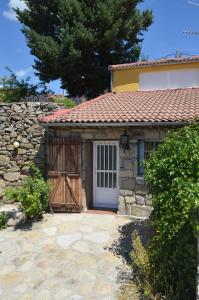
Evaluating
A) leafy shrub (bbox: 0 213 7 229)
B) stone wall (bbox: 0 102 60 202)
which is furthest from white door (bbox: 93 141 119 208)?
leafy shrub (bbox: 0 213 7 229)

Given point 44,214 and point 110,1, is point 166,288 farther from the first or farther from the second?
point 110,1

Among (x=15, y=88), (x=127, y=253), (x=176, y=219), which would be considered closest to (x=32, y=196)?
(x=127, y=253)

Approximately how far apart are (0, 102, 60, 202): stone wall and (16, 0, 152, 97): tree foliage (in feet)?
27.4

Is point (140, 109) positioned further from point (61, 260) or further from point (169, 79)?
point (61, 260)

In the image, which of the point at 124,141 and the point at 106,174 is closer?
the point at 124,141

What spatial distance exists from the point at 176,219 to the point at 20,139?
750 cm

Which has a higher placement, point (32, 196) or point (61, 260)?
point (32, 196)

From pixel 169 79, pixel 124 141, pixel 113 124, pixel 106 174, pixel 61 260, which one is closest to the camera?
pixel 61 260

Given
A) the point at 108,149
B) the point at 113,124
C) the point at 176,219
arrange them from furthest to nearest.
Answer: the point at 108,149 → the point at 113,124 → the point at 176,219

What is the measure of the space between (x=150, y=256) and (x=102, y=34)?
1631cm

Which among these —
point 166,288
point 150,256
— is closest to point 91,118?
point 150,256

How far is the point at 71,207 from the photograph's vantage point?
383 inches

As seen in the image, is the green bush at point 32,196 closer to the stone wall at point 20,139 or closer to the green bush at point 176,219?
the stone wall at point 20,139

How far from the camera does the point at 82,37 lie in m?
18.3
